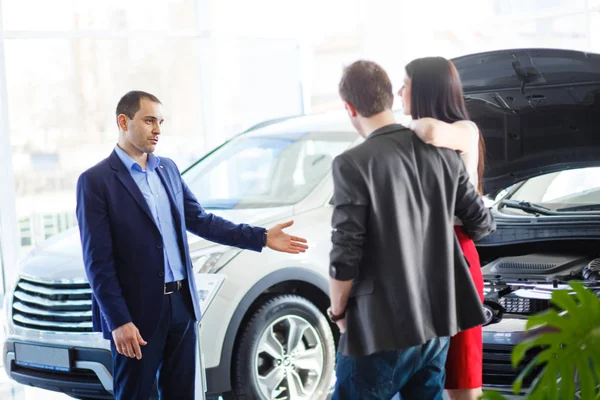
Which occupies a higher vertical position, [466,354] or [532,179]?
[532,179]

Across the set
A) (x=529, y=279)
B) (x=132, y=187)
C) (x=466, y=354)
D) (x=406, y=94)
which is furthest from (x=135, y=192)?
(x=529, y=279)

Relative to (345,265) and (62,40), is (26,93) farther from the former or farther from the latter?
(345,265)

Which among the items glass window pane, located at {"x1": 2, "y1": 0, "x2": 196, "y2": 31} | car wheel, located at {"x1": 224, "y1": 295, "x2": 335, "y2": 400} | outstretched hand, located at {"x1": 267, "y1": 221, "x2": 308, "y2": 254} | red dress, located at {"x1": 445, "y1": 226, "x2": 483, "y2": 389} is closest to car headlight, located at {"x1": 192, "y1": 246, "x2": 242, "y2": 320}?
car wheel, located at {"x1": 224, "y1": 295, "x2": 335, "y2": 400}

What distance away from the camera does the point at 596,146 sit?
14.2 ft

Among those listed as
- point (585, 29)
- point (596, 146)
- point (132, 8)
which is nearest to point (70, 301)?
point (596, 146)

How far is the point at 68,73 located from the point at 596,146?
5.61 metres

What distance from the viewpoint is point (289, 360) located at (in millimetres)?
4434

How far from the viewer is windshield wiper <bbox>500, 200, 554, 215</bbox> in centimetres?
438

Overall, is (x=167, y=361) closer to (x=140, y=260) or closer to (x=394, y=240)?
(x=140, y=260)

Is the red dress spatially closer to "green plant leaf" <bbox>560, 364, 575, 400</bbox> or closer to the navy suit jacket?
the navy suit jacket

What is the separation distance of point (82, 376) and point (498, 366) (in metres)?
1.88

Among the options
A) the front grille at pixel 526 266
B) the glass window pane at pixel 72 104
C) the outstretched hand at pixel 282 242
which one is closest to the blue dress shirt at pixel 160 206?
the outstretched hand at pixel 282 242

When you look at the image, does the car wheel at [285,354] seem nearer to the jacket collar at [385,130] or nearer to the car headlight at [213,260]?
the car headlight at [213,260]

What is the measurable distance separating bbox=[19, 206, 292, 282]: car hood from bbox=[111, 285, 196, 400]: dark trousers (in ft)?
3.21
